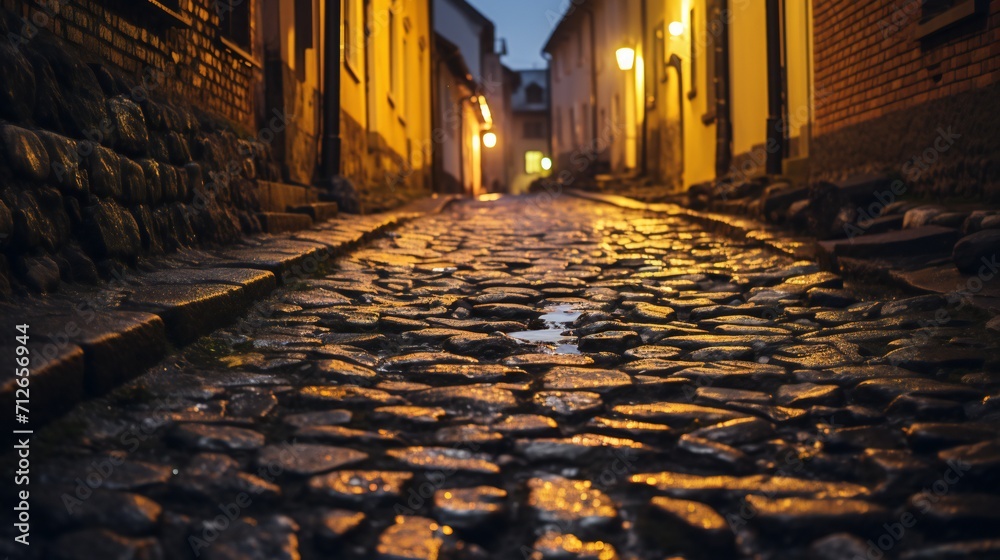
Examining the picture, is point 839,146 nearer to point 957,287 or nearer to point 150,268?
point 957,287

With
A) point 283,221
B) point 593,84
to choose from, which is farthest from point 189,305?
point 593,84

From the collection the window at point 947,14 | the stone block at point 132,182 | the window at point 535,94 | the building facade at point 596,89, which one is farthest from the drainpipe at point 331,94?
the window at point 535,94

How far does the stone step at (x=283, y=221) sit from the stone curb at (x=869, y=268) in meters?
3.35

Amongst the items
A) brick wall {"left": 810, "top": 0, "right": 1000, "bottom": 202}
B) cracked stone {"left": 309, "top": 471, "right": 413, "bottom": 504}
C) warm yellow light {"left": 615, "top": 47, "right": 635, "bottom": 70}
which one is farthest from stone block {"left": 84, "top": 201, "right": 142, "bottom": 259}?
warm yellow light {"left": 615, "top": 47, "right": 635, "bottom": 70}

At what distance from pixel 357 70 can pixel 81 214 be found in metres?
8.10

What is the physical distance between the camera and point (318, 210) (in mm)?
7840

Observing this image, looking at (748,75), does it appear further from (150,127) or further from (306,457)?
(306,457)

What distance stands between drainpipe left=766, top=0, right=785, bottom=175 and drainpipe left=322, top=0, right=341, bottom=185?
4204 mm

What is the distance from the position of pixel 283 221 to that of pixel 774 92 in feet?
17.2

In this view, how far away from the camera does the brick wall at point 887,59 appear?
550cm

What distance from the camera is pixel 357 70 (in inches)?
451

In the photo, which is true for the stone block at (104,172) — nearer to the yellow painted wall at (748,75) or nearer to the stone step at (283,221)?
the stone step at (283,221)

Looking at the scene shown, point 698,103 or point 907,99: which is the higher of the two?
point 698,103

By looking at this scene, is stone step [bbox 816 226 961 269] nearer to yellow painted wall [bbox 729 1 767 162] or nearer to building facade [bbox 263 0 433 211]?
building facade [bbox 263 0 433 211]
